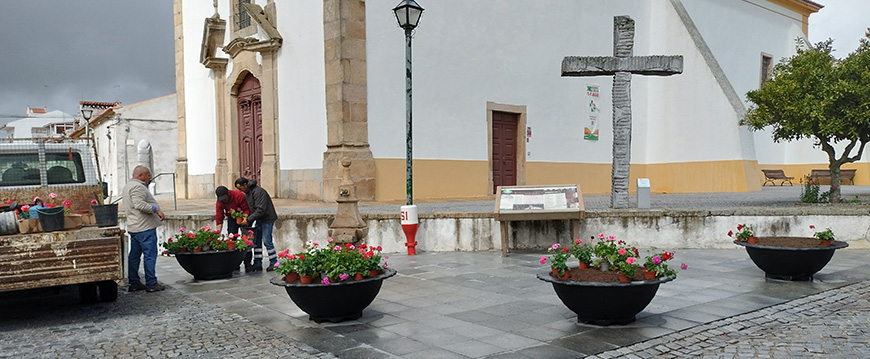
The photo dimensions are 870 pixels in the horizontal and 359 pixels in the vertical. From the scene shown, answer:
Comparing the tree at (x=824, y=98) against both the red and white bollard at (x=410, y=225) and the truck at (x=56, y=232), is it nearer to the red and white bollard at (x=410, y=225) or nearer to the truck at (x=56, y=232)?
the red and white bollard at (x=410, y=225)

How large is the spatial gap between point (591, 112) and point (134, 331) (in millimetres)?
16291

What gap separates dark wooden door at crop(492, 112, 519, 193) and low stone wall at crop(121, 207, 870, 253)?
6.61 meters

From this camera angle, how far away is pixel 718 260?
31.1 ft

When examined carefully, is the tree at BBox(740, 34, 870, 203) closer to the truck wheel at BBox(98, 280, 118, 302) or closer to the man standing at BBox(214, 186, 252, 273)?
the man standing at BBox(214, 186, 252, 273)

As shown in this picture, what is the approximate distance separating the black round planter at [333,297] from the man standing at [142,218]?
246 cm

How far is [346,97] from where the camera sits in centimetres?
1459

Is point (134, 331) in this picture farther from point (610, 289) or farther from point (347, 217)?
point (347, 217)

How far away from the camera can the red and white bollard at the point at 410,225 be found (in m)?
10.5

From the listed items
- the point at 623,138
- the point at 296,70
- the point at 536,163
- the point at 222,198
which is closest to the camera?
the point at 222,198

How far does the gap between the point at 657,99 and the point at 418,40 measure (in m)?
9.52

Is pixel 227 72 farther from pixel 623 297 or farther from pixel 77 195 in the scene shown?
pixel 623 297

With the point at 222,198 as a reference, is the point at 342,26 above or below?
above

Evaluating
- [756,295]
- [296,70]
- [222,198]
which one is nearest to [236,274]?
[222,198]

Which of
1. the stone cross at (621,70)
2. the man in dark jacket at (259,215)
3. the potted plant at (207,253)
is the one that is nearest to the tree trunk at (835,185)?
the stone cross at (621,70)
